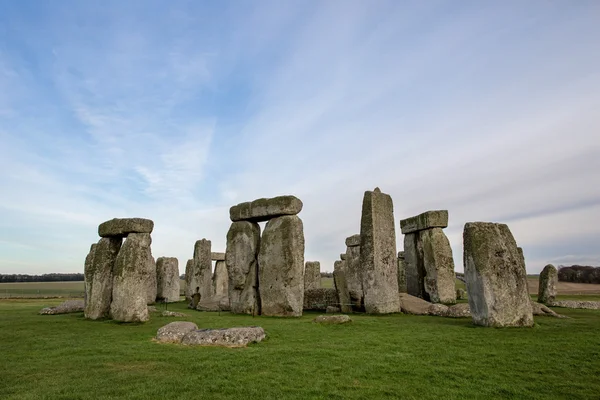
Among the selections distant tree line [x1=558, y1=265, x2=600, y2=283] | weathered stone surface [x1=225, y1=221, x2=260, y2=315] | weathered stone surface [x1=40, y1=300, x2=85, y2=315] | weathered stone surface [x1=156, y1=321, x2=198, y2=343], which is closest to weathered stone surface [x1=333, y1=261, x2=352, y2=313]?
weathered stone surface [x1=225, y1=221, x2=260, y2=315]

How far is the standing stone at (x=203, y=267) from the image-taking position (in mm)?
20922

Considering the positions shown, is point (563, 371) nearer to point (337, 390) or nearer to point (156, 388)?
point (337, 390)

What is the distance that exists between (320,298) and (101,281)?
819cm

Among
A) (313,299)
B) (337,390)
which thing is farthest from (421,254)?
(337,390)

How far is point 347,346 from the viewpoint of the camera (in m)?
7.00

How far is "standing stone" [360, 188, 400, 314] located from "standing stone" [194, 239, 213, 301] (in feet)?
36.7

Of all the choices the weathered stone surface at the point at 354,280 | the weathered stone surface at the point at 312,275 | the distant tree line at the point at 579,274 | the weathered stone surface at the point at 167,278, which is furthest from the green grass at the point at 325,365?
Result: the distant tree line at the point at 579,274

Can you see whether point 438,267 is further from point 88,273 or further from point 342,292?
point 88,273

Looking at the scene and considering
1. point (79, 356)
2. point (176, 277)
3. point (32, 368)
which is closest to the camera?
point (32, 368)

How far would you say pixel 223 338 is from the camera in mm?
7312

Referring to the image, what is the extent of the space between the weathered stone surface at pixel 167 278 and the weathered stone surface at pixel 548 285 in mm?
19193

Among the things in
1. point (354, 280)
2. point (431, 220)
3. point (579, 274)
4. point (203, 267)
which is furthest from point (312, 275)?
point (579, 274)

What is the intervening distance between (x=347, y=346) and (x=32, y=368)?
A: 5.30 m

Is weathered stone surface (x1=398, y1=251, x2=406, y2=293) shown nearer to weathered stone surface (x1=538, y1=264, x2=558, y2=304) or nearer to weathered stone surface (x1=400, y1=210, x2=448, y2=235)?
weathered stone surface (x1=400, y1=210, x2=448, y2=235)
